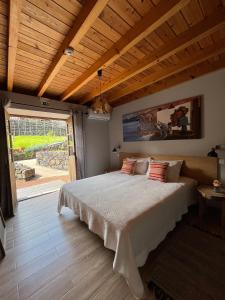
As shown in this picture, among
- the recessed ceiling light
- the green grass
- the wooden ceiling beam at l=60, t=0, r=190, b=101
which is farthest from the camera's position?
the green grass

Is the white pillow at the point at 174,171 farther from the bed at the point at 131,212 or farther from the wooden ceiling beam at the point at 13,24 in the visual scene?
the wooden ceiling beam at the point at 13,24

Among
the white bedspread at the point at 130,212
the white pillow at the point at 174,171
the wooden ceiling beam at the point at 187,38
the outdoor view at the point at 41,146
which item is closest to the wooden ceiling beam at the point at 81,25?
the wooden ceiling beam at the point at 187,38

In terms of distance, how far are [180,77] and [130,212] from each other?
2.70 m

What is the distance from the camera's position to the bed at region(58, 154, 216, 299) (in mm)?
1304

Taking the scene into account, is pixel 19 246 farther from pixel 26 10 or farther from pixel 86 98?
pixel 86 98

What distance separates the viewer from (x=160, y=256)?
1.64m

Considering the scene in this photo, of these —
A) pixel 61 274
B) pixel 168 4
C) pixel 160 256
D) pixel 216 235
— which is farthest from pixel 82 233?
pixel 168 4

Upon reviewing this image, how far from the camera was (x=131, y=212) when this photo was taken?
1.55m

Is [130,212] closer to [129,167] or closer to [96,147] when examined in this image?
[129,167]

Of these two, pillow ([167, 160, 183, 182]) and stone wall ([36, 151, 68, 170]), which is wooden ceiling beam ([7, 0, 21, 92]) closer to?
pillow ([167, 160, 183, 182])

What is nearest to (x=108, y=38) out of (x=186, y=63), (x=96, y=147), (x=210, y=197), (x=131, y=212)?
(x=186, y=63)

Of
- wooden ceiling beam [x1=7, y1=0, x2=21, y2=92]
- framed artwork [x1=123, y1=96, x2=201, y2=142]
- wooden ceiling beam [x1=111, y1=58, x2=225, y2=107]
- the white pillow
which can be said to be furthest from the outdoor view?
the white pillow

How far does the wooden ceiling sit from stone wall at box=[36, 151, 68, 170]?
4559mm

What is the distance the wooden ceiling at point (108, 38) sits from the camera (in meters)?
1.35
